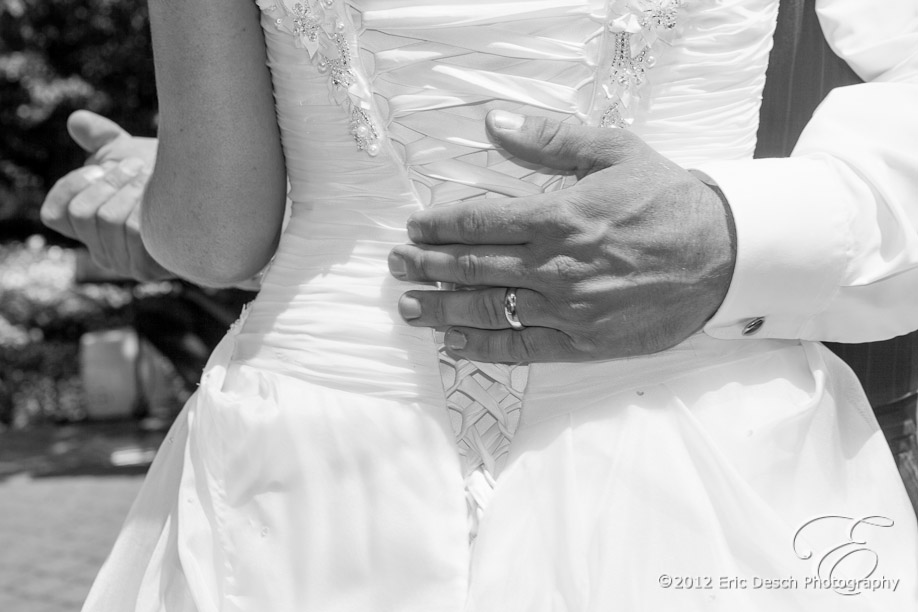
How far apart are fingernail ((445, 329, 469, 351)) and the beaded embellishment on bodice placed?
6 cm

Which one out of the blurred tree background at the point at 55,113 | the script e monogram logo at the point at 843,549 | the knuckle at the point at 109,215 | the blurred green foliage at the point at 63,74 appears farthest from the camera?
the blurred green foliage at the point at 63,74

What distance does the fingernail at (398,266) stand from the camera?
1333mm

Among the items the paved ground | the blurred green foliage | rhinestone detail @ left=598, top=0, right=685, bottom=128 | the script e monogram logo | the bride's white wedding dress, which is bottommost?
the paved ground

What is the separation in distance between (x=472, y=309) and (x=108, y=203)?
903 millimetres

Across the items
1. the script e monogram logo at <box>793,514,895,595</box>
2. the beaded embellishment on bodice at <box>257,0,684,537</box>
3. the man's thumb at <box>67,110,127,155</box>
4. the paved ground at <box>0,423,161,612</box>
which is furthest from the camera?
the paved ground at <box>0,423,161,612</box>

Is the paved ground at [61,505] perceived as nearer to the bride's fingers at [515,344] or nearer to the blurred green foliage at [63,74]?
the blurred green foliage at [63,74]

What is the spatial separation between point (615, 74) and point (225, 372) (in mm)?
691

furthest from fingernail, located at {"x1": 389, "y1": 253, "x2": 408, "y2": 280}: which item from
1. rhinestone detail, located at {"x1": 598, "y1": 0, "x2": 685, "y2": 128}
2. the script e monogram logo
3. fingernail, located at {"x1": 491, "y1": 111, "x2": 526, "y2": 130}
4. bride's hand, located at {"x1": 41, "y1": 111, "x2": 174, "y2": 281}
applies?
bride's hand, located at {"x1": 41, "y1": 111, "x2": 174, "y2": 281}

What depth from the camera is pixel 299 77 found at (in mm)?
1421

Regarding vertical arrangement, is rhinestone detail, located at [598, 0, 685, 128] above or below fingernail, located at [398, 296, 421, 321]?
above

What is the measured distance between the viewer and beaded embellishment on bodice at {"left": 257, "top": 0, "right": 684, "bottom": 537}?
1.32m

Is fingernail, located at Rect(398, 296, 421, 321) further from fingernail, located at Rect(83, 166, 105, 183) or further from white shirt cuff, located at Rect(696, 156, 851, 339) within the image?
fingernail, located at Rect(83, 166, 105, 183)

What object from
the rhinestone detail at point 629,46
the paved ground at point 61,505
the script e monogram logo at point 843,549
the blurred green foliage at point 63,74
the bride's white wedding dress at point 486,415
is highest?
the rhinestone detail at point 629,46

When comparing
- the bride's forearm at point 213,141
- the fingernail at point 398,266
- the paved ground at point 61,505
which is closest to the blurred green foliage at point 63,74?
the paved ground at point 61,505
